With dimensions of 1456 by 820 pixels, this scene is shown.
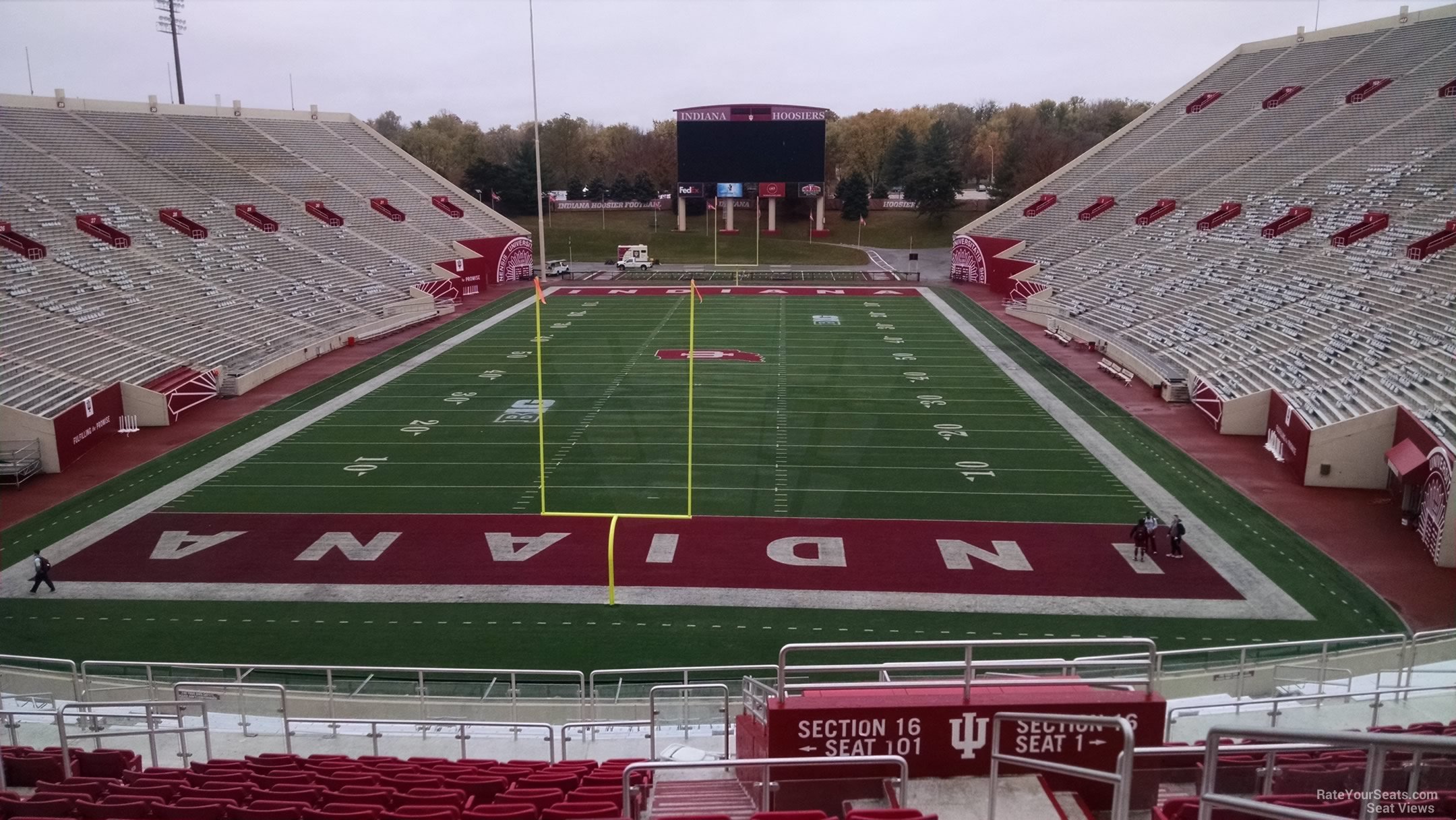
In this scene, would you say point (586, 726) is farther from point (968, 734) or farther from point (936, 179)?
point (936, 179)

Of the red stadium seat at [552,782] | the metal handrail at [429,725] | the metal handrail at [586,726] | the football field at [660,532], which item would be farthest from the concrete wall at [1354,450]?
the red stadium seat at [552,782]

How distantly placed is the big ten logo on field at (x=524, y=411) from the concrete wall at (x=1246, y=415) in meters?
14.9

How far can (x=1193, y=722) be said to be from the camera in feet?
28.2

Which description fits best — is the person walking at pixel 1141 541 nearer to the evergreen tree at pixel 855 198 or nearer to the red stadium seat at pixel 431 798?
the red stadium seat at pixel 431 798

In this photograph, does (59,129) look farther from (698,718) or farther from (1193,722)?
(1193,722)

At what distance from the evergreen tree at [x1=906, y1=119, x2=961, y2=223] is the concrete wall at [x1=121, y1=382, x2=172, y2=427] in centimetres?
5454

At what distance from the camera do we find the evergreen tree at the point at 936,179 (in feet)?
223

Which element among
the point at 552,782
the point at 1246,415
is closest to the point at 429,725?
the point at 552,782

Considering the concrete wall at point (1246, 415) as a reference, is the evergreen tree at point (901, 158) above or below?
above

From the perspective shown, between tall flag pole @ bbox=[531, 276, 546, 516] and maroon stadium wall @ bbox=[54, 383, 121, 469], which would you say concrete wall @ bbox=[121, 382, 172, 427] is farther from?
tall flag pole @ bbox=[531, 276, 546, 516]

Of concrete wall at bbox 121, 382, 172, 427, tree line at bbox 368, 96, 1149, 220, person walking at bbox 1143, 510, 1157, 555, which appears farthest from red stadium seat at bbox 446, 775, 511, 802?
A: tree line at bbox 368, 96, 1149, 220

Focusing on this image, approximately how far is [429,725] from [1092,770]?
258 inches

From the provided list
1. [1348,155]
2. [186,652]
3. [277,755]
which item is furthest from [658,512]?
[1348,155]

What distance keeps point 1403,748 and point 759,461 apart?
651 inches
